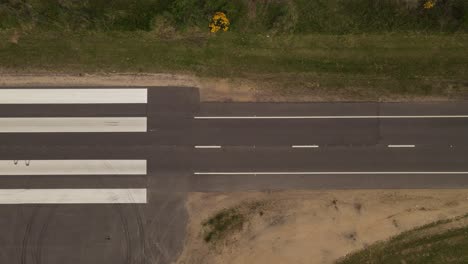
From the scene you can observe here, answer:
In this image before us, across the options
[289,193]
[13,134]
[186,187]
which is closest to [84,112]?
[13,134]

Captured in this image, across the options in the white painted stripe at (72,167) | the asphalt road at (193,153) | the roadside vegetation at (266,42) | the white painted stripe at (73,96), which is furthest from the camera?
the roadside vegetation at (266,42)

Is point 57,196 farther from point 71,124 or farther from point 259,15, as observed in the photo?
point 259,15

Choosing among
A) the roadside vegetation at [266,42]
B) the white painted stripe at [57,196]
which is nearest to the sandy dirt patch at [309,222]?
the white painted stripe at [57,196]

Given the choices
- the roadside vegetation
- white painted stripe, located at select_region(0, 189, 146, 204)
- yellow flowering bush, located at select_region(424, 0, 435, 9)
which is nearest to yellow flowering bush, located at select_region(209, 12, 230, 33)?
the roadside vegetation

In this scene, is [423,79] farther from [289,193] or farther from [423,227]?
[289,193]

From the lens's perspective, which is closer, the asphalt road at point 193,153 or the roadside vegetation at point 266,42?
the asphalt road at point 193,153

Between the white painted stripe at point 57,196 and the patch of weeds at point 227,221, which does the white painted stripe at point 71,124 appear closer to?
the white painted stripe at point 57,196
